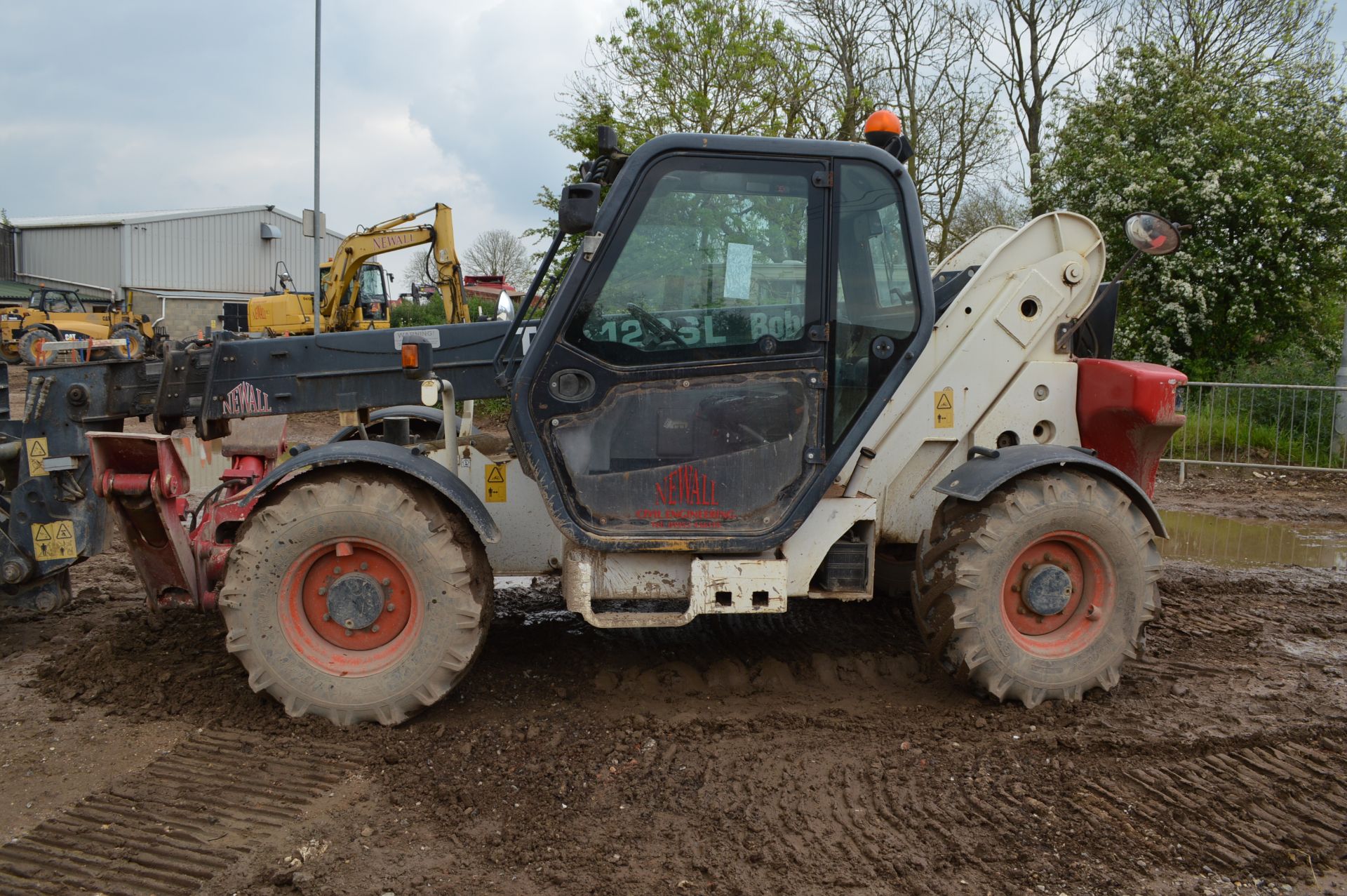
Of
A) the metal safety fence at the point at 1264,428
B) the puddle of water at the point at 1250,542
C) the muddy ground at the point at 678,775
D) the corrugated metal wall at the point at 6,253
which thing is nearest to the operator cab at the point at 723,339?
the muddy ground at the point at 678,775

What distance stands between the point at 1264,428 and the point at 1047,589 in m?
9.07

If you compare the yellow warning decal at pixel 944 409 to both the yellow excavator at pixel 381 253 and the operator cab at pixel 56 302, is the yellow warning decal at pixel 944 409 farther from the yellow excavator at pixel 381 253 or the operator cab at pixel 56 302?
the operator cab at pixel 56 302

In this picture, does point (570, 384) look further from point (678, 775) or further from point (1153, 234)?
point (1153, 234)

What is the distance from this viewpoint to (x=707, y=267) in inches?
165

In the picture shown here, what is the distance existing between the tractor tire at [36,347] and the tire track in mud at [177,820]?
7.81 ft

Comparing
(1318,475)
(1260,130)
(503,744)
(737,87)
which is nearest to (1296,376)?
(1318,475)

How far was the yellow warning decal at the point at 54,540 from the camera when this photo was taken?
16.2 ft

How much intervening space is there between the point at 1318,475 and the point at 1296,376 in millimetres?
1665

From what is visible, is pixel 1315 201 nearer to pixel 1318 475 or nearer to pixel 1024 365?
pixel 1318 475

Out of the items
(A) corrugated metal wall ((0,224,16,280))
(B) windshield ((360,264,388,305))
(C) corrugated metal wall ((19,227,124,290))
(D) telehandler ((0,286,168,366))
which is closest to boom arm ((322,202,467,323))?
(B) windshield ((360,264,388,305))

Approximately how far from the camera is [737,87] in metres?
15.8

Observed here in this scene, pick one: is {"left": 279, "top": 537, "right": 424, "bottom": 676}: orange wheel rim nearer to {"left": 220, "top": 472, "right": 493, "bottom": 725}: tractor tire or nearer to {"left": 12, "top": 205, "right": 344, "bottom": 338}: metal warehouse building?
{"left": 220, "top": 472, "right": 493, "bottom": 725}: tractor tire

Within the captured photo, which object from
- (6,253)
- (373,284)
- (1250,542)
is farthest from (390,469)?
(6,253)

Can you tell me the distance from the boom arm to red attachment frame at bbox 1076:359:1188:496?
1150 centimetres
